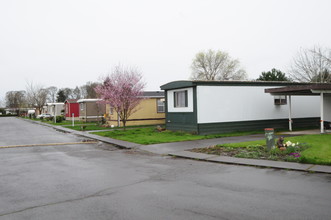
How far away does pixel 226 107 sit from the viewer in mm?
19609

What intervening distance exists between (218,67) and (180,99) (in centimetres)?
3998

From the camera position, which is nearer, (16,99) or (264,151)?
(264,151)

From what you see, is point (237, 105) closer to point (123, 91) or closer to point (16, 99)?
point (123, 91)

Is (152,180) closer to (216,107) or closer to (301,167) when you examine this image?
(301,167)

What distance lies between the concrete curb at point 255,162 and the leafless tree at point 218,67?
4788cm

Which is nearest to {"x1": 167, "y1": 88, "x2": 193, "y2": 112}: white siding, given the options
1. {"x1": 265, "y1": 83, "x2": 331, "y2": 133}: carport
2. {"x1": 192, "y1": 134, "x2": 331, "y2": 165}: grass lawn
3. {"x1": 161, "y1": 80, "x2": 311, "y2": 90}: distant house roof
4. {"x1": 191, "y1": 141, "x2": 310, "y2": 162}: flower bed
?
{"x1": 161, "y1": 80, "x2": 311, "y2": 90}: distant house roof

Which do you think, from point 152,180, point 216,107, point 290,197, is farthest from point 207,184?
point 216,107

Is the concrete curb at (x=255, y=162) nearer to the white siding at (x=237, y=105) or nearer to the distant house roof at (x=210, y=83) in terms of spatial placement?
the white siding at (x=237, y=105)

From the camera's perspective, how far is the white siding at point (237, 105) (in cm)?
1909

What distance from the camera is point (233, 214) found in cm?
508

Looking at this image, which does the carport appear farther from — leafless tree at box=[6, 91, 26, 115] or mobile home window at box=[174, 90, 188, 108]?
leafless tree at box=[6, 91, 26, 115]

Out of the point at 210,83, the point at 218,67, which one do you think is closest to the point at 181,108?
the point at 210,83

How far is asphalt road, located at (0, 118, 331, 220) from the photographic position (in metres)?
5.23

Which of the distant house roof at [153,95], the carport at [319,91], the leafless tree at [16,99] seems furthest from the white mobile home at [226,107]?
the leafless tree at [16,99]
